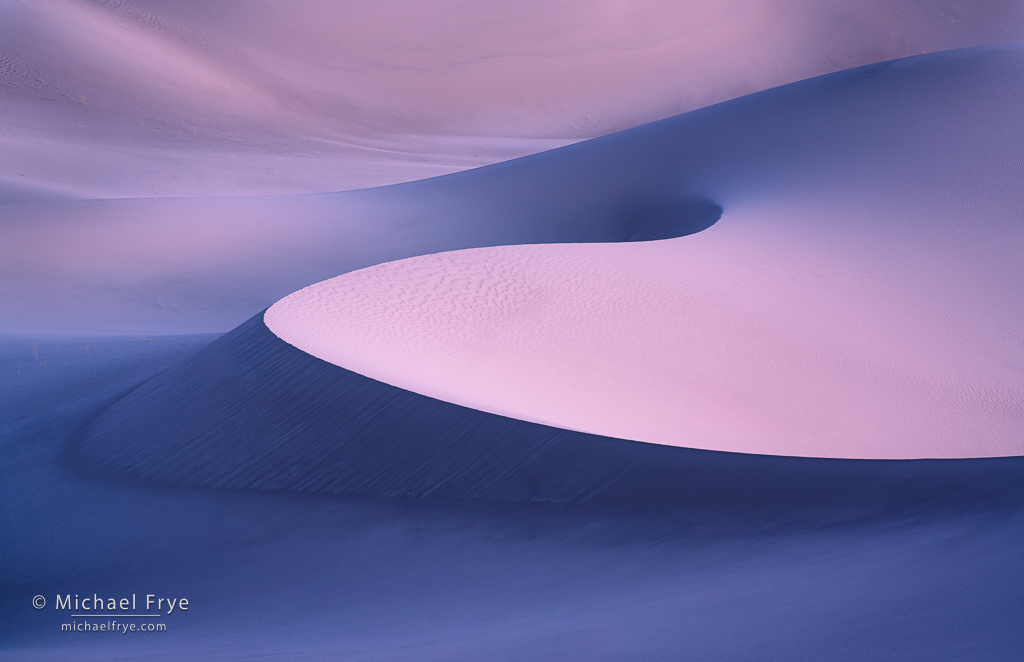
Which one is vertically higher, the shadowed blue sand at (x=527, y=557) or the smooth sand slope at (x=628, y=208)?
the smooth sand slope at (x=628, y=208)

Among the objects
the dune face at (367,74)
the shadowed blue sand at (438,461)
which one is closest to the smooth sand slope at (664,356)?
the shadowed blue sand at (438,461)

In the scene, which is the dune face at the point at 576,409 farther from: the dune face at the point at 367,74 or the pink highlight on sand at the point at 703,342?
the dune face at the point at 367,74

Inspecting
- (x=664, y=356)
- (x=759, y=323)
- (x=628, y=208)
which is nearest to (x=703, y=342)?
(x=664, y=356)

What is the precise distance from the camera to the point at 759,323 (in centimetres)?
321

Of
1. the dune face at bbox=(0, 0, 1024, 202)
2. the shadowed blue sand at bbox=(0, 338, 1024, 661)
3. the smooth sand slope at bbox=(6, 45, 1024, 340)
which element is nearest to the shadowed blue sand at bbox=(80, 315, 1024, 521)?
the shadowed blue sand at bbox=(0, 338, 1024, 661)

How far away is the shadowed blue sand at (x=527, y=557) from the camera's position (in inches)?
68.3

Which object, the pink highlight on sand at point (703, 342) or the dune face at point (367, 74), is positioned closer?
the pink highlight on sand at point (703, 342)

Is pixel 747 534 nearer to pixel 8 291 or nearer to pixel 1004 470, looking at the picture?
pixel 1004 470

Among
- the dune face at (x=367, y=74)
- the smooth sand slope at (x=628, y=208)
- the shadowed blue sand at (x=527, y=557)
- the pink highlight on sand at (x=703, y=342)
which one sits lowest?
the shadowed blue sand at (x=527, y=557)

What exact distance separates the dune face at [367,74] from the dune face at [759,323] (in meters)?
6.61

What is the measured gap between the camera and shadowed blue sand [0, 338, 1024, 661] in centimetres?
173

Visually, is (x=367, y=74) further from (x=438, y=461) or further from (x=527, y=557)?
(x=527, y=557)

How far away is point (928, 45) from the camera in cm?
1778

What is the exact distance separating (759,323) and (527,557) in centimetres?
152
